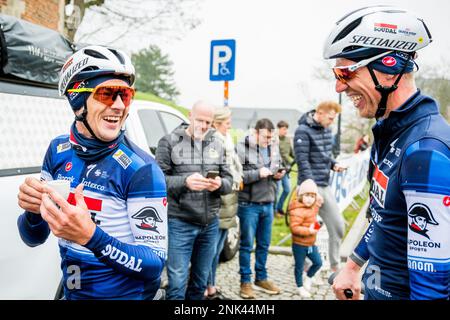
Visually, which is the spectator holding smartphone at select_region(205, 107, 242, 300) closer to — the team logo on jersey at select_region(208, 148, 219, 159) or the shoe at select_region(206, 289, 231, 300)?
the shoe at select_region(206, 289, 231, 300)

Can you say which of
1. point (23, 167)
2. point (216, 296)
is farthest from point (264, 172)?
point (23, 167)

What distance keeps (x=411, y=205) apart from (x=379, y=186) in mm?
321

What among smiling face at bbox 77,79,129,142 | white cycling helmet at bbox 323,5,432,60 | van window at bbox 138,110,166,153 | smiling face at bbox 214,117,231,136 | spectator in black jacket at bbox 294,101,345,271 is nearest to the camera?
white cycling helmet at bbox 323,5,432,60

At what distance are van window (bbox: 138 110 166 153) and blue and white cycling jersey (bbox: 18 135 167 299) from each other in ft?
8.20

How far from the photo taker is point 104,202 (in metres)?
1.76

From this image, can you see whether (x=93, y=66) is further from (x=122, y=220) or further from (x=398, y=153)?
(x=398, y=153)

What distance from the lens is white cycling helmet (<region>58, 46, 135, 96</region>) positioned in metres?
1.86

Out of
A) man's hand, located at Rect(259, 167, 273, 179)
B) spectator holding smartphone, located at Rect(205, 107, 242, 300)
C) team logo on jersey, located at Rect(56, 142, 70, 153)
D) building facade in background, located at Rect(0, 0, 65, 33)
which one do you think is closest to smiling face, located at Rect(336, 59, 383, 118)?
team logo on jersey, located at Rect(56, 142, 70, 153)

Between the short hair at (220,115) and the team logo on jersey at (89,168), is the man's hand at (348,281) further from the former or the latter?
the short hair at (220,115)

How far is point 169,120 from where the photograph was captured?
5.02 meters

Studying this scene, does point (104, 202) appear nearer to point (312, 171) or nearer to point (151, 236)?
point (151, 236)

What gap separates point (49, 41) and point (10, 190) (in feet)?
5.35

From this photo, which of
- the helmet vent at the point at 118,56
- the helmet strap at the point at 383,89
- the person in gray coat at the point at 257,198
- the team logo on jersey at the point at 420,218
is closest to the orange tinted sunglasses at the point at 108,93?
the helmet vent at the point at 118,56
